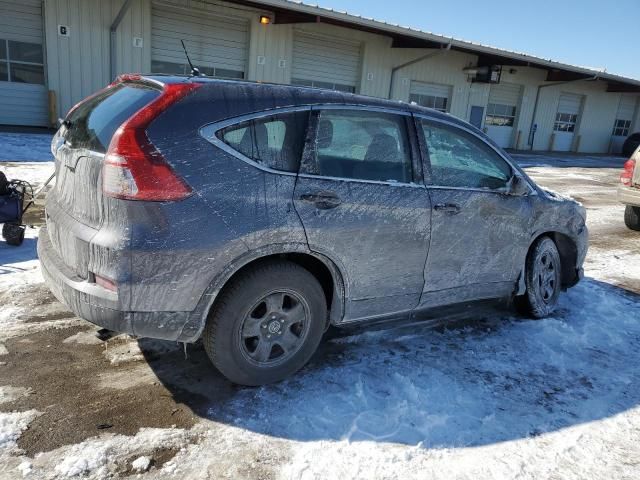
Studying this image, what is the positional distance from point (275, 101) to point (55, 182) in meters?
1.58

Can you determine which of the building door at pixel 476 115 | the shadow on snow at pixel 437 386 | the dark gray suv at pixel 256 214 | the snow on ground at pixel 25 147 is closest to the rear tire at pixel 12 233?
the dark gray suv at pixel 256 214

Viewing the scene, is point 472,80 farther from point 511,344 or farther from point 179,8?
point 511,344

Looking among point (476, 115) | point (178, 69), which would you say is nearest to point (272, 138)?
point (178, 69)

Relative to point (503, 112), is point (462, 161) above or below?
below

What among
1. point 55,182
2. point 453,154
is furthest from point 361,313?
point 55,182

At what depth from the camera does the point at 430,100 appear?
23328 millimetres

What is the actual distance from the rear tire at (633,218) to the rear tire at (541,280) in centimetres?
Answer: 514

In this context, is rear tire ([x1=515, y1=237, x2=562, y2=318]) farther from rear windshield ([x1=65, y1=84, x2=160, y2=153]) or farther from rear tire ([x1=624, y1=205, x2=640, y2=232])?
rear tire ([x1=624, y1=205, x2=640, y2=232])

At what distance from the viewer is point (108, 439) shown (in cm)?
261

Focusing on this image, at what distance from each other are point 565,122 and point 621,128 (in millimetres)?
6633

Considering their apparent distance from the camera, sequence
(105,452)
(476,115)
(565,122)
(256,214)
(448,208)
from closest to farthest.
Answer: (105,452), (256,214), (448,208), (476,115), (565,122)

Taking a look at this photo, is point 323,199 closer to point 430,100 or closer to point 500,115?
point 430,100

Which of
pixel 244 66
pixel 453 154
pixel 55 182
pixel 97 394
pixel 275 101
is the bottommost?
pixel 97 394

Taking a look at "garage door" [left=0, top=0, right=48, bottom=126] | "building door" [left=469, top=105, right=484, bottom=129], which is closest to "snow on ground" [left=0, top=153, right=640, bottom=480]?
"garage door" [left=0, top=0, right=48, bottom=126]
